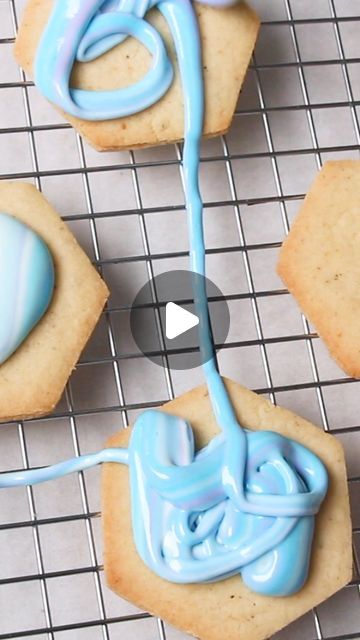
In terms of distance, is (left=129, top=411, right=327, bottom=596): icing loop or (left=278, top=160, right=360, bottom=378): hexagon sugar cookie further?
(left=278, top=160, right=360, bottom=378): hexagon sugar cookie

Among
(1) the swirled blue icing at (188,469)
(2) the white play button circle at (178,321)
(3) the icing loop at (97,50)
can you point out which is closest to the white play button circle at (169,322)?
(2) the white play button circle at (178,321)

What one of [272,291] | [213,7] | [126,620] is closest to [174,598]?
[126,620]

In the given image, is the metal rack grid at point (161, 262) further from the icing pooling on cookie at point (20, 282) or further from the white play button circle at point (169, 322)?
the icing pooling on cookie at point (20, 282)

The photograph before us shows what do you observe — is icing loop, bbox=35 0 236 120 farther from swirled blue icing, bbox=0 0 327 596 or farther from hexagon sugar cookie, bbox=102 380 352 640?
hexagon sugar cookie, bbox=102 380 352 640

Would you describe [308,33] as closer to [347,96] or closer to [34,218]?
[347,96]

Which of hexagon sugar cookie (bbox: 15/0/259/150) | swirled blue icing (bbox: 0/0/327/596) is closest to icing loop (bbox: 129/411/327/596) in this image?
swirled blue icing (bbox: 0/0/327/596)

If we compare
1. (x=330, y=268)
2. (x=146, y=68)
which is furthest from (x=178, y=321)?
(x=146, y=68)

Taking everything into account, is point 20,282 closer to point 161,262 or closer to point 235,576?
point 161,262
